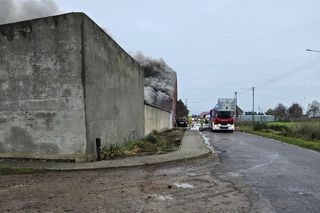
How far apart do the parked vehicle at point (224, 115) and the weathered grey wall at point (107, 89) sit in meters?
23.8

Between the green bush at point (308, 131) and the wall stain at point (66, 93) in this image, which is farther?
the green bush at point (308, 131)

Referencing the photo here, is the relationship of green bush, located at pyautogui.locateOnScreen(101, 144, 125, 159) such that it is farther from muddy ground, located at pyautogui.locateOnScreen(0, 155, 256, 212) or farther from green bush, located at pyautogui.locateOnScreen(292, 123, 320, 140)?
green bush, located at pyautogui.locateOnScreen(292, 123, 320, 140)

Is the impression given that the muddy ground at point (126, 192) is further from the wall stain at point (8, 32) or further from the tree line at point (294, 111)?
the tree line at point (294, 111)

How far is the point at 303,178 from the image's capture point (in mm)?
10664

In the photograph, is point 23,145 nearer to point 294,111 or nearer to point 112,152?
point 112,152

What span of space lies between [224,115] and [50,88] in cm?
3372

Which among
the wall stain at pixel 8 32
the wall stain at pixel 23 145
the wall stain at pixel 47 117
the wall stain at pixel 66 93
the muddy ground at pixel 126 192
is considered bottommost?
the muddy ground at pixel 126 192

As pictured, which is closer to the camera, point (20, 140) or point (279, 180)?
point (279, 180)

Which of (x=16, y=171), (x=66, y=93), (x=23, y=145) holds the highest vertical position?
(x=66, y=93)

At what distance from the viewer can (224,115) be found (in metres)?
45.6

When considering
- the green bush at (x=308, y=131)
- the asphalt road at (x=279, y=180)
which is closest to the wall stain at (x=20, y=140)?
the asphalt road at (x=279, y=180)

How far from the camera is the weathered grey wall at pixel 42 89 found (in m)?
13.6

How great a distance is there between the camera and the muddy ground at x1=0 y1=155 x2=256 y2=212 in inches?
283

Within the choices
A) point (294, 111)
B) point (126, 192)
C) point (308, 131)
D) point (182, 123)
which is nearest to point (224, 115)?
point (308, 131)
